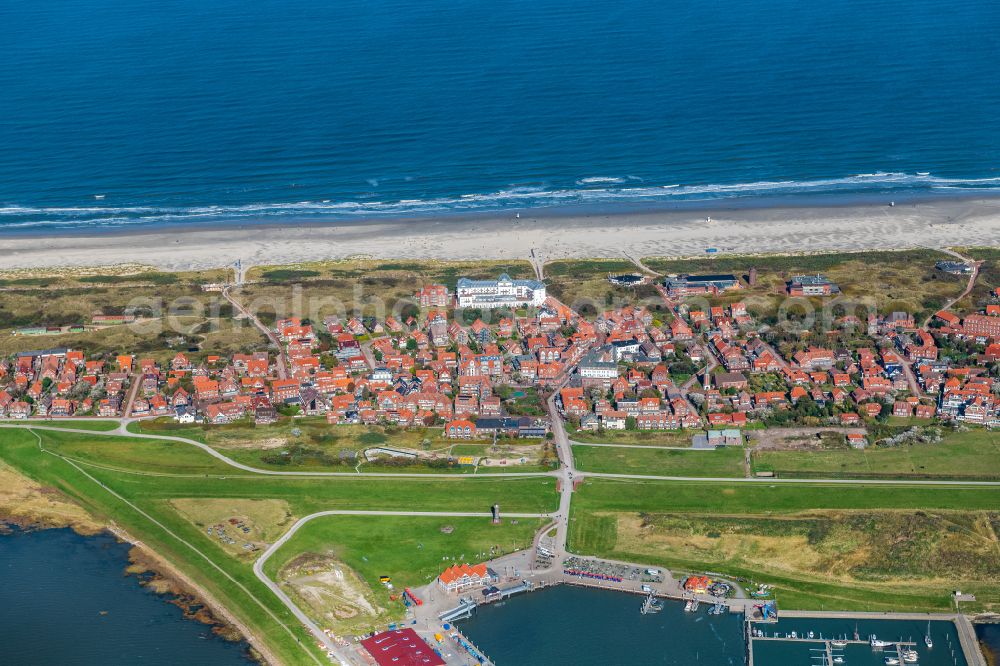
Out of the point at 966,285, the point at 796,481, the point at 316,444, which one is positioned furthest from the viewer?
the point at 966,285

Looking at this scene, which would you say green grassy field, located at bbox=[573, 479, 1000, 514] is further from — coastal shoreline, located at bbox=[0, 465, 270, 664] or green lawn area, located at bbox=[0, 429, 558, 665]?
coastal shoreline, located at bbox=[0, 465, 270, 664]

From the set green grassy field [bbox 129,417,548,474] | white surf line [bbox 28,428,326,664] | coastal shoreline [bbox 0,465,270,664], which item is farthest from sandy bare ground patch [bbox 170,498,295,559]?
green grassy field [bbox 129,417,548,474]

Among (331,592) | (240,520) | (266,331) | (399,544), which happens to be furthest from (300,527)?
(266,331)

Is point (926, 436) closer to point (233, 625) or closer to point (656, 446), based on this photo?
point (656, 446)

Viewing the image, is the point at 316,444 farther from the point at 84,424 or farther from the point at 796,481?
the point at 796,481

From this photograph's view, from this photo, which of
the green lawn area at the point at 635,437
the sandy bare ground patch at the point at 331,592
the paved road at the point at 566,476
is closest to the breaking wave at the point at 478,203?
the green lawn area at the point at 635,437

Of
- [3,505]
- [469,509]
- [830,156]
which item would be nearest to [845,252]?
[830,156]

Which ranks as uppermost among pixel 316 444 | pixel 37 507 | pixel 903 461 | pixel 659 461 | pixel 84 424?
pixel 84 424

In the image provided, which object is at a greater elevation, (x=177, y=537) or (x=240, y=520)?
(x=240, y=520)
